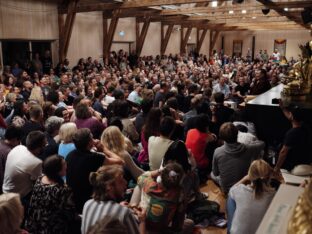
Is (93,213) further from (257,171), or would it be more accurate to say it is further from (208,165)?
(208,165)

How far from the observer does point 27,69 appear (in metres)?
9.53

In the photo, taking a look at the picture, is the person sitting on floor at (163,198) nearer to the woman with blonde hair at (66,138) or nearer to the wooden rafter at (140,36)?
the woman with blonde hair at (66,138)

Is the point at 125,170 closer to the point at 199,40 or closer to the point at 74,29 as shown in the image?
the point at 74,29

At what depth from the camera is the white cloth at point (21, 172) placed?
8.93 feet

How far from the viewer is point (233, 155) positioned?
338 cm

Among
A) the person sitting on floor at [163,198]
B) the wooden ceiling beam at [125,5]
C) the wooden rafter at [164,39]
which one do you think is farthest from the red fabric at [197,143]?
the wooden rafter at [164,39]

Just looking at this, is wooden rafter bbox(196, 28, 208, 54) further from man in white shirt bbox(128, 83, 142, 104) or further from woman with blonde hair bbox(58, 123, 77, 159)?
woman with blonde hair bbox(58, 123, 77, 159)

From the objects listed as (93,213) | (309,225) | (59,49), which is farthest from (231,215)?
(59,49)

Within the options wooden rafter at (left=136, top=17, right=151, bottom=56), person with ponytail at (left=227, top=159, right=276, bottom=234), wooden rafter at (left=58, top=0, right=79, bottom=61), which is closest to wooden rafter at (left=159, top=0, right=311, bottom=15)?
wooden rafter at (left=136, top=17, right=151, bottom=56)

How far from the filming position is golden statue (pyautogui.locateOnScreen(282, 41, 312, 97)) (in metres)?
4.23

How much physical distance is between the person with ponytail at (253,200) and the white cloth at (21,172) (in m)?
1.68

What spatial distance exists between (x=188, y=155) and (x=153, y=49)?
1393 centimetres

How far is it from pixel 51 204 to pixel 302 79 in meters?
3.58

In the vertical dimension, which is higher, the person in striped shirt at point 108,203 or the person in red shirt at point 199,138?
the person in striped shirt at point 108,203
